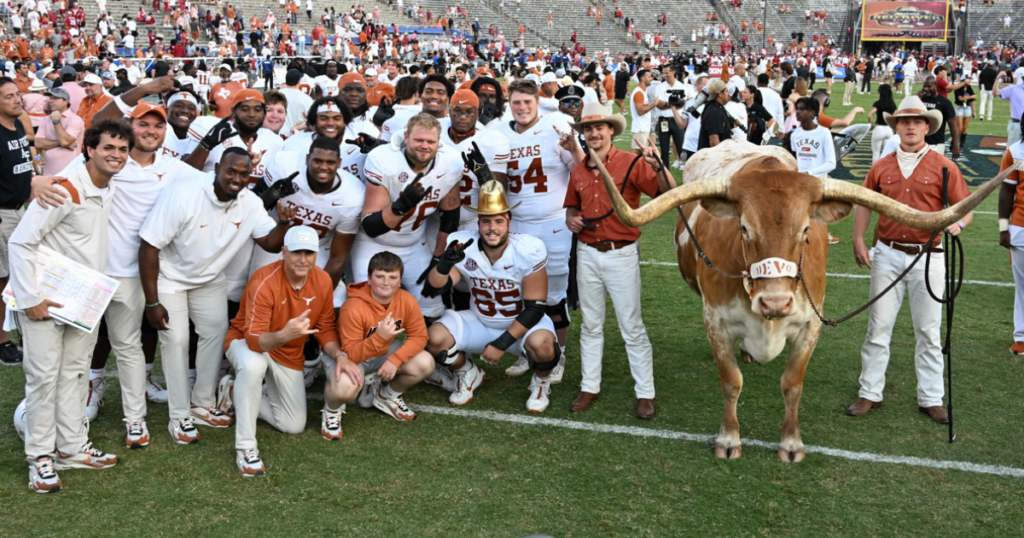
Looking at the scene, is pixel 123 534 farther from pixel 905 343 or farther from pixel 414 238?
pixel 905 343

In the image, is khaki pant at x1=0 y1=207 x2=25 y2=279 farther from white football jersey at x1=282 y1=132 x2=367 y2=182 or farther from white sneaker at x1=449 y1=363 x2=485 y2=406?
white sneaker at x1=449 y1=363 x2=485 y2=406

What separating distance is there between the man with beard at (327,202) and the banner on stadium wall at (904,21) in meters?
60.2

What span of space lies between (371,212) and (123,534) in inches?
102

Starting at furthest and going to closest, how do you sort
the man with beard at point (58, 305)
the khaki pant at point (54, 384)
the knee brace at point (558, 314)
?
the knee brace at point (558, 314)
the khaki pant at point (54, 384)
the man with beard at point (58, 305)

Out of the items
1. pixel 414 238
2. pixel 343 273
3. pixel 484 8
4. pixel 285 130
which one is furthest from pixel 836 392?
pixel 484 8

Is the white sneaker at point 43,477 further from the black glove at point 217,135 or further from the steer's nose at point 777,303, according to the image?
the steer's nose at point 777,303

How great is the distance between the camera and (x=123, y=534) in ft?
14.5

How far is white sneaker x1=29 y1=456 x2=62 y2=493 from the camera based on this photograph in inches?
190

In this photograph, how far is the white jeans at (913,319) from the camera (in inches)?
224

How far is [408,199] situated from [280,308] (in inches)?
43.0

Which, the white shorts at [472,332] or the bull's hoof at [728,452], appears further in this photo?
the white shorts at [472,332]

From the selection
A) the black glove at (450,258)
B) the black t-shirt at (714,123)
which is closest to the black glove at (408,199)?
the black glove at (450,258)

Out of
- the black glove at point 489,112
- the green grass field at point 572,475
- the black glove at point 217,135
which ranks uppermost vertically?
the black glove at point 489,112

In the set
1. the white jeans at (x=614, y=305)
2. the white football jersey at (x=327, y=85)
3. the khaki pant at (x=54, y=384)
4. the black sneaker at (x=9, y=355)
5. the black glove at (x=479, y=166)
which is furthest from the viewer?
the white football jersey at (x=327, y=85)
